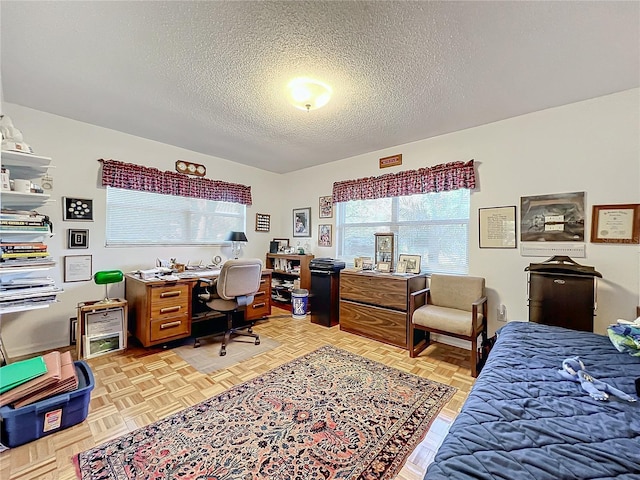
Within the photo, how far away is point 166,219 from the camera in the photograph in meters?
3.74

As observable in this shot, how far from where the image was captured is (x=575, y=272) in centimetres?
229

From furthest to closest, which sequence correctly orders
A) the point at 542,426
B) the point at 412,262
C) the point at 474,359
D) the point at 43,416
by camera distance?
the point at 412,262 < the point at 474,359 < the point at 43,416 < the point at 542,426

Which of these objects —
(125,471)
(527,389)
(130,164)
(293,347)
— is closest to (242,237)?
(130,164)

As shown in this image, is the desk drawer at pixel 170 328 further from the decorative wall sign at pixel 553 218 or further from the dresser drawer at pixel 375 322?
the decorative wall sign at pixel 553 218

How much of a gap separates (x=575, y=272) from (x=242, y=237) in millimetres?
3913

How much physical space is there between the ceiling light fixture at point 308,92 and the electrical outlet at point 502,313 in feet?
8.93

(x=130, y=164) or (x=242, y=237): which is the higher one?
(x=130, y=164)

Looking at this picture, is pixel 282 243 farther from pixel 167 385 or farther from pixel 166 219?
pixel 167 385

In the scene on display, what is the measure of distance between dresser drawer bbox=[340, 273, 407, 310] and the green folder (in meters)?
2.85

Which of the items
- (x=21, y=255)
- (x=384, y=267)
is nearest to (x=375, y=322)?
(x=384, y=267)

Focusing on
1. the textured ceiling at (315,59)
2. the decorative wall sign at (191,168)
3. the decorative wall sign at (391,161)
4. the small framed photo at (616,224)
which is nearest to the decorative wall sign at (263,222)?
the decorative wall sign at (191,168)

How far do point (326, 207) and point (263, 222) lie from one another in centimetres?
124

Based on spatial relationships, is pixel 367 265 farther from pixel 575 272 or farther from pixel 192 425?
pixel 192 425

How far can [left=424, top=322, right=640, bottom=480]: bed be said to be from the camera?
76 centimetres
